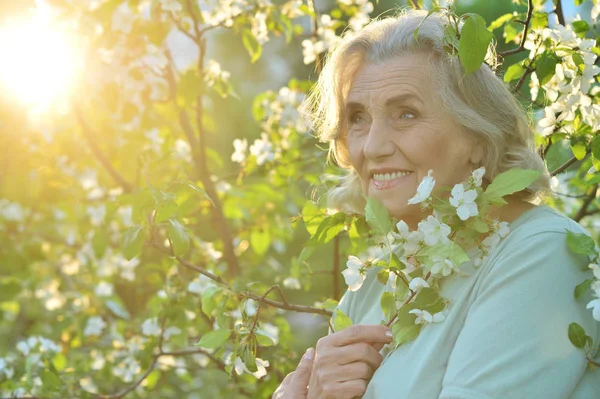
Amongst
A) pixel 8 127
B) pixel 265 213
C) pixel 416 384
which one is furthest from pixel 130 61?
pixel 416 384

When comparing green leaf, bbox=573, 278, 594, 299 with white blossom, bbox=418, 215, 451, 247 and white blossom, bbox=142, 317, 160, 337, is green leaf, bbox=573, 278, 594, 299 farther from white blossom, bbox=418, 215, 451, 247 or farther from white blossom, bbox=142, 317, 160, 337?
white blossom, bbox=142, 317, 160, 337

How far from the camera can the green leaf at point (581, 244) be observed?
1299 millimetres

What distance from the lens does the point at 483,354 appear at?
129cm

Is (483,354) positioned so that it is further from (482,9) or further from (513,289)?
(482,9)

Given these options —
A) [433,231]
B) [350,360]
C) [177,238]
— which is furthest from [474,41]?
[177,238]

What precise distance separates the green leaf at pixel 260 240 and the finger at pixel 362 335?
5.51ft

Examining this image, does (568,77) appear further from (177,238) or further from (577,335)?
(177,238)

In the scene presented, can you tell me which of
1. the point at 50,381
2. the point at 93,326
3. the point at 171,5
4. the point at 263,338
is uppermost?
the point at 171,5

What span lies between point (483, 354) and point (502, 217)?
1.17 feet

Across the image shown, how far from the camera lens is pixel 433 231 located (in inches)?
54.4

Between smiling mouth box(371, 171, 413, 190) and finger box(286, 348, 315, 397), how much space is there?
1.34 ft

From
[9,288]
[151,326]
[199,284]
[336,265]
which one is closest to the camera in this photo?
[199,284]

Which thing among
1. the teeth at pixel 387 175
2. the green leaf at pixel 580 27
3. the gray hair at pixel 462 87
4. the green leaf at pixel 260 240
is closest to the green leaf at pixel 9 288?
the green leaf at pixel 260 240

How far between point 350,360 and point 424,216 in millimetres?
369
